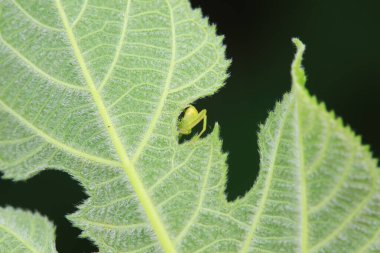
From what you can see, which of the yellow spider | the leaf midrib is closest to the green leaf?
the leaf midrib

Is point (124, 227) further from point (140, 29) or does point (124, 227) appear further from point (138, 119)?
point (140, 29)

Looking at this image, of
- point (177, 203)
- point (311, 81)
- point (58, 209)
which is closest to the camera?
point (177, 203)

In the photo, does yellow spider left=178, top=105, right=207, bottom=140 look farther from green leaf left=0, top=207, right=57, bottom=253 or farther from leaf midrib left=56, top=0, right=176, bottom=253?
green leaf left=0, top=207, right=57, bottom=253

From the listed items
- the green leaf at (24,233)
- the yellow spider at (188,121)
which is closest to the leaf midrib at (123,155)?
the yellow spider at (188,121)

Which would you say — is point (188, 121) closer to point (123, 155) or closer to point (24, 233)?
point (123, 155)

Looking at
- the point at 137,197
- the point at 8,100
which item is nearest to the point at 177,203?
the point at 137,197
